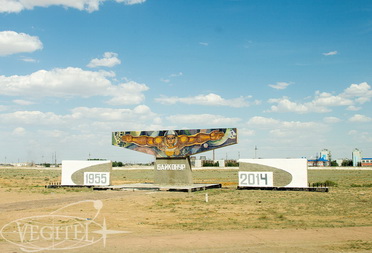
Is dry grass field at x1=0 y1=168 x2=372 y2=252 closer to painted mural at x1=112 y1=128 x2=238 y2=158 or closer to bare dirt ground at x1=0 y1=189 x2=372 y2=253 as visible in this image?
bare dirt ground at x1=0 y1=189 x2=372 y2=253

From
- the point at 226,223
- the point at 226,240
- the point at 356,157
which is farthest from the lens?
the point at 356,157

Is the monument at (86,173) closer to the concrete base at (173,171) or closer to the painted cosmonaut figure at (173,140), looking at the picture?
the painted cosmonaut figure at (173,140)

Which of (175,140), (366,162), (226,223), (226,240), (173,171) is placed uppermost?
(175,140)

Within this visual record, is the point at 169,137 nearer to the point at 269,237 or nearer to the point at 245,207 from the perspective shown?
the point at 245,207

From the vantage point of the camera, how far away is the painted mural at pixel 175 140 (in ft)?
147

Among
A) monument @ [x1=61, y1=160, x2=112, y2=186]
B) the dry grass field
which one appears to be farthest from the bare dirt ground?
monument @ [x1=61, y1=160, x2=112, y2=186]

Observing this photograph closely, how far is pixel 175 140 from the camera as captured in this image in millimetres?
46906

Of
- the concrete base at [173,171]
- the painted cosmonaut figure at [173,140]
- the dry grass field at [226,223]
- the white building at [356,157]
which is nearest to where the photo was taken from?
the dry grass field at [226,223]

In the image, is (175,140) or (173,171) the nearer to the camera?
(173,171)

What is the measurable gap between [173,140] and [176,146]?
87 cm

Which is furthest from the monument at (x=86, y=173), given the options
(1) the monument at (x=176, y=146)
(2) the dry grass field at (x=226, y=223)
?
(2) the dry grass field at (x=226, y=223)

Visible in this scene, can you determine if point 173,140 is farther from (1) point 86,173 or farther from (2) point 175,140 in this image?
(1) point 86,173

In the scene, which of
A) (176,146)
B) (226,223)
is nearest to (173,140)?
(176,146)

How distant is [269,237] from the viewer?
16688 millimetres
